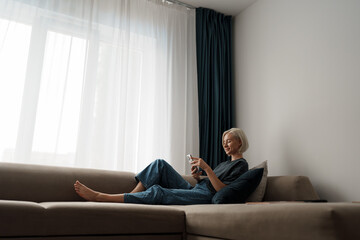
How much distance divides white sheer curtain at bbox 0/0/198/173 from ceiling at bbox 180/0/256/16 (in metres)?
0.20

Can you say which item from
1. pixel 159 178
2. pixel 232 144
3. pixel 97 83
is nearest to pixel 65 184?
pixel 159 178

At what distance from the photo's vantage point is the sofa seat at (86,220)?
5.16 feet

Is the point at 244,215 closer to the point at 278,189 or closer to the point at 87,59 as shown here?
the point at 278,189

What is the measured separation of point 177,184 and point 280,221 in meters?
1.44

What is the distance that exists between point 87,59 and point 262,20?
1950 millimetres

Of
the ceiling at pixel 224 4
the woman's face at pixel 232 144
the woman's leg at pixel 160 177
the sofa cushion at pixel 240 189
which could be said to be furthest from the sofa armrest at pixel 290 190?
the ceiling at pixel 224 4

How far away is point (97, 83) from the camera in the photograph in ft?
10.5

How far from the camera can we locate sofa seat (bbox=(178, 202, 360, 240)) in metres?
1.18

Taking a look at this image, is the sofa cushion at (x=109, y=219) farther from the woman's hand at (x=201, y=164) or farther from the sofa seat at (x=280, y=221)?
the woman's hand at (x=201, y=164)

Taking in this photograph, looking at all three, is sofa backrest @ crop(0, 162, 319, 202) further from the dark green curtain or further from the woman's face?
the dark green curtain

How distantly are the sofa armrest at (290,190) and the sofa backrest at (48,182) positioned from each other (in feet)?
3.71

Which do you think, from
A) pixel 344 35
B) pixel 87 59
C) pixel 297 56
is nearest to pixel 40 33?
pixel 87 59

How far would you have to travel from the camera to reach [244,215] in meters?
A: 1.51

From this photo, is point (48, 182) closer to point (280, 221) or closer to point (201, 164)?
point (201, 164)
